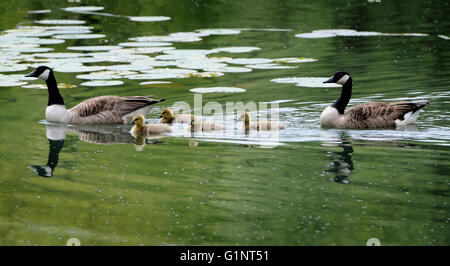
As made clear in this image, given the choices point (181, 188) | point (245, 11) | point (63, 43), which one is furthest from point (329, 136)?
point (245, 11)

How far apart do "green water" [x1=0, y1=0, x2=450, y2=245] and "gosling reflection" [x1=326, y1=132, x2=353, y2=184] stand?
0.02 m

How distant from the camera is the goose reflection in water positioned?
10.8 metres

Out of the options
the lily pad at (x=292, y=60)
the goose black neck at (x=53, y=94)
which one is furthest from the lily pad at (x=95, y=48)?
the goose black neck at (x=53, y=94)

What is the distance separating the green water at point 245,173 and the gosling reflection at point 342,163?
0.05 ft

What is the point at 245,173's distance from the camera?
920 cm

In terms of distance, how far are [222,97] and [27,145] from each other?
14.7 ft

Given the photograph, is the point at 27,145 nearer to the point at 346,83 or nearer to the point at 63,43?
the point at 346,83

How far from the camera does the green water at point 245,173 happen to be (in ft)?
23.8

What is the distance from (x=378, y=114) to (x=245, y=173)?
3.55 meters

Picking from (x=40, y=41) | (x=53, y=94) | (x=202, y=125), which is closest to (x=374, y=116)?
(x=202, y=125)

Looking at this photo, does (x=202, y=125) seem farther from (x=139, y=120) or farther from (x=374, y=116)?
(x=374, y=116)

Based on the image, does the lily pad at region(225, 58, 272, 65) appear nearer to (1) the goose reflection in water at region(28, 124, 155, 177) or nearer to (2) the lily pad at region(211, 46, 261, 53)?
(2) the lily pad at region(211, 46, 261, 53)

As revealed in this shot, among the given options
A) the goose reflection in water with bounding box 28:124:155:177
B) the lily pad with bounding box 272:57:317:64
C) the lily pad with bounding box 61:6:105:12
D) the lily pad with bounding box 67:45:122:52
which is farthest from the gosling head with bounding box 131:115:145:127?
the lily pad with bounding box 61:6:105:12

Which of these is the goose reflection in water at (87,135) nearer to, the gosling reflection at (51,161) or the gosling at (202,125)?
the gosling reflection at (51,161)
